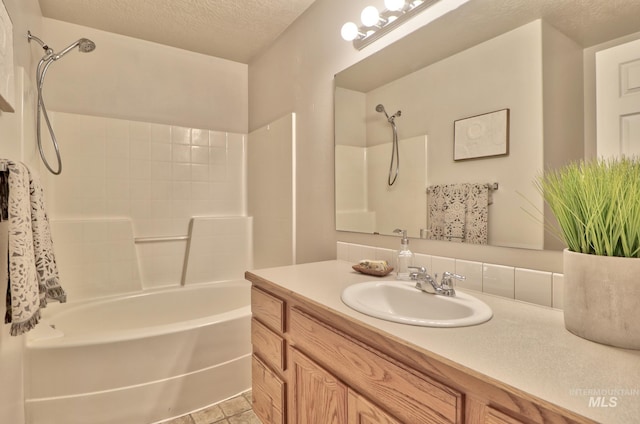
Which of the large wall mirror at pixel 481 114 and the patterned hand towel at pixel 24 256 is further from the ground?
the large wall mirror at pixel 481 114

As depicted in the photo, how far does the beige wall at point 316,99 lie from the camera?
1.80 meters

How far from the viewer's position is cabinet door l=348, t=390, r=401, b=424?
804mm

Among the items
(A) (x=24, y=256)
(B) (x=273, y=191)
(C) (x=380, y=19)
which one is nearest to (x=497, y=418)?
(A) (x=24, y=256)

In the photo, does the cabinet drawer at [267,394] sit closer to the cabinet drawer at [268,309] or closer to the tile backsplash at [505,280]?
the cabinet drawer at [268,309]

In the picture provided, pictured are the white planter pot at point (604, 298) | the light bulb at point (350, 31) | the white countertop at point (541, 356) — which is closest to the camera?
the white countertop at point (541, 356)

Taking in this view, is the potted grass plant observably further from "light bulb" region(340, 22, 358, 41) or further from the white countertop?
"light bulb" region(340, 22, 358, 41)

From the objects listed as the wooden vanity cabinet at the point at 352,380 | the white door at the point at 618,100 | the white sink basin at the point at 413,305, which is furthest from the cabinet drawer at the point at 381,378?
the white door at the point at 618,100

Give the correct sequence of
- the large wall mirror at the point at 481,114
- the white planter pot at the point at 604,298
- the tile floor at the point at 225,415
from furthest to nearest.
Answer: the tile floor at the point at 225,415 < the large wall mirror at the point at 481,114 < the white planter pot at the point at 604,298

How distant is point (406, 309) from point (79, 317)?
6.97ft

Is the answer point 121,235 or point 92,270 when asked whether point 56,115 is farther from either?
point 92,270

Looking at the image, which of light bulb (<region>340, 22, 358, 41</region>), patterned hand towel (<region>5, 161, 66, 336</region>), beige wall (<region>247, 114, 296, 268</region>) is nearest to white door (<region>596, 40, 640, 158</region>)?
light bulb (<region>340, 22, 358, 41</region>)

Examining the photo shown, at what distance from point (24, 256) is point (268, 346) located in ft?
2.98

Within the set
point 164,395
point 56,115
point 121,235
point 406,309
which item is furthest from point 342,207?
point 56,115

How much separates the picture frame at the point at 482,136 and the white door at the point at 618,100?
0.25 m
